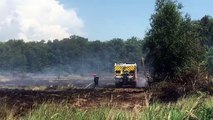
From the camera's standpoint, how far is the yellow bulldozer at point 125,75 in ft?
177

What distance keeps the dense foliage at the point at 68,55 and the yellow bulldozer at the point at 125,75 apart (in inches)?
2199

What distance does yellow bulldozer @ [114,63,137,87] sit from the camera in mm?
53844

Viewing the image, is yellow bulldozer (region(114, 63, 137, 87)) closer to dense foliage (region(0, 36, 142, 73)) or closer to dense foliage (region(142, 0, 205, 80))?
dense foliage (region(142, 0, 205, 80))

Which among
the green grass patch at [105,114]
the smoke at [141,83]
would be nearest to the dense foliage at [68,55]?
the smoke at [141,83]

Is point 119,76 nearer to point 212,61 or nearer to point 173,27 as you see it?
point 173,27

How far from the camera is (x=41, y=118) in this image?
920 centimetres

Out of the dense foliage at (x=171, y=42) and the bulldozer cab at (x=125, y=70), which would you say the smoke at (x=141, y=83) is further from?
the dense foliage at (x=171, y=42)

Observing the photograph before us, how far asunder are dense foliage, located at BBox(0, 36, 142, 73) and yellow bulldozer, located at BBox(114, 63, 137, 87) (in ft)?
183

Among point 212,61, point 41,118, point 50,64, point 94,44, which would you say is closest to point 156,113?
point 41,118

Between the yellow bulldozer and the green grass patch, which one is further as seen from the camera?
the yellow bulldozer

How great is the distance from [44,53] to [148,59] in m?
94.3

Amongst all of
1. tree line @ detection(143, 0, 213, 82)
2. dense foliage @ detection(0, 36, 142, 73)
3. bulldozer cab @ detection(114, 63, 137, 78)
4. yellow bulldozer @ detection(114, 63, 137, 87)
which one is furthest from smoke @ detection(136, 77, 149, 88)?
dense foliage @ detection(0, 36, 142, 73)

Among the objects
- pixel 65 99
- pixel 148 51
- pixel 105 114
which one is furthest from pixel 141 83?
pixel 105 114

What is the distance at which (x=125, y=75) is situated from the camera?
179 feet
